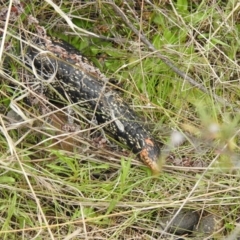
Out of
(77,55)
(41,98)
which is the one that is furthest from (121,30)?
(41,98)

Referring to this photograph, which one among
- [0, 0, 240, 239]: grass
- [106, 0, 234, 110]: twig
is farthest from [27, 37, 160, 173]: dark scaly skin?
[106, 0, 234, 110]: twig

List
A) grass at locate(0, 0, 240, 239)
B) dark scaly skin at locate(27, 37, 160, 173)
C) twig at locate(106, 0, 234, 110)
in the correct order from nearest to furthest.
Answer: grass at locate(0, 0, 240, 239)
dark scaly skin at locate(27, 37, 160, 173)
twig at locate(106, 0, 234, 110)

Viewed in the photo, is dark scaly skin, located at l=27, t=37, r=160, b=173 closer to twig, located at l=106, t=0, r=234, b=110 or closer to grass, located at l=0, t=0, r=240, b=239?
grass, located at l=0, t=0, r=240, b=239

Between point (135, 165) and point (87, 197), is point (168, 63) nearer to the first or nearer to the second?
point (135, 165)

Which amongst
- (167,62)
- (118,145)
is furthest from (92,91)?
(167,62)

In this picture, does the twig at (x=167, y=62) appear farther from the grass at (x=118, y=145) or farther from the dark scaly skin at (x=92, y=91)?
the dark scaly skin at (x=92, y=91)

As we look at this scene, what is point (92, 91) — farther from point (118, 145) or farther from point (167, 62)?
point (167, 62)

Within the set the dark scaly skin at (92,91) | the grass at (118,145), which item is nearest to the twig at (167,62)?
the grass at (118,145)
